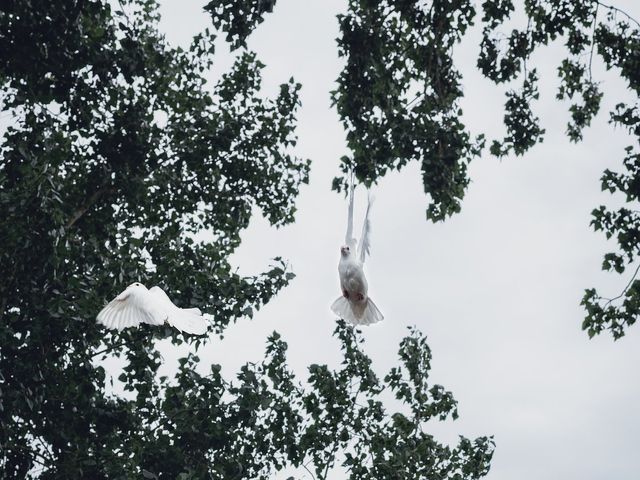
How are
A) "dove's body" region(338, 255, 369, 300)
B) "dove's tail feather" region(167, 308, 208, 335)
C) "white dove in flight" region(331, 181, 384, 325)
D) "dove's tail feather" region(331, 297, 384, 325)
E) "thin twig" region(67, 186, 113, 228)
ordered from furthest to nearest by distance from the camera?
"thin twig" region(67, 186, 113, 228)
"dove's tail feather" region(331, 297, 384, 325)
"dove's body" region(338, 255, 369, 300)
"white dove in flight" region(331, 181, 384, 325)
"dove's tail feather" region(167, 308, 208, 335)

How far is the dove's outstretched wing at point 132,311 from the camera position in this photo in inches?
320

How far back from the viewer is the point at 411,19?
8.02 m

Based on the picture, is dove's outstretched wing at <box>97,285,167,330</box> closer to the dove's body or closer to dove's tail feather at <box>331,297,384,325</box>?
the dove's body

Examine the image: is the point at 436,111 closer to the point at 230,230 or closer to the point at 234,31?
the point at 234,31

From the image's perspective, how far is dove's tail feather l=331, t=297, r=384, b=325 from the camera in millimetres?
9414

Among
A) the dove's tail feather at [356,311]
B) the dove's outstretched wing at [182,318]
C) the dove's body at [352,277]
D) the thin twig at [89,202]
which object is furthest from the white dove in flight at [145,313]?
the thin twig at [89,202]

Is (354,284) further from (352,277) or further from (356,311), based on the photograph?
(356,311)

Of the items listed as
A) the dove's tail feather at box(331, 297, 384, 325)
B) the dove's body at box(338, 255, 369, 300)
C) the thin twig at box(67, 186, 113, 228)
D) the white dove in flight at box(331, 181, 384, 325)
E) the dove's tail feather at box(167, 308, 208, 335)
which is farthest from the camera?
the thin twig at box(67, 186, 113, 228)

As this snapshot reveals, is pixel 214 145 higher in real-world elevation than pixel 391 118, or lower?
higher

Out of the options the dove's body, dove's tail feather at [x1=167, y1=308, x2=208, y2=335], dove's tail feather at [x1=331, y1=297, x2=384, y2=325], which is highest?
dove's tail feather at [x1=331, y1=297, x2=384, y2=325]

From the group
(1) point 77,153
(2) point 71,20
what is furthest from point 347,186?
(1) point 77,153

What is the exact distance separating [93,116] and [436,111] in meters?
3.92

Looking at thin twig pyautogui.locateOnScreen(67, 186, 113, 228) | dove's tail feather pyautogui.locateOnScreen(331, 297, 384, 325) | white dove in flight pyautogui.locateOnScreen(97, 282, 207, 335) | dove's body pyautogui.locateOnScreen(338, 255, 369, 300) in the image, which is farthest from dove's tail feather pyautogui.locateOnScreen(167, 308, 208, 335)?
thin twig pyautogui.locateOnScreen(67, 186, 113, 228)

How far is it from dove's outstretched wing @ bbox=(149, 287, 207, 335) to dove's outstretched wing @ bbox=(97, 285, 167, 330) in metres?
0.07
